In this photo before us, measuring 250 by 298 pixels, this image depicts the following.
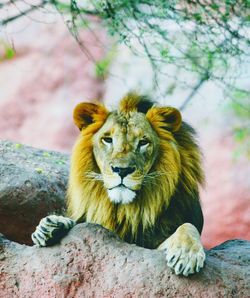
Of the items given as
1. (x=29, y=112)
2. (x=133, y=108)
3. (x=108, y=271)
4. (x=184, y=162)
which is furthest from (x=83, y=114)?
(x=29, y=112)

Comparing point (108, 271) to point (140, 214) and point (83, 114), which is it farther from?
point (83, 114)

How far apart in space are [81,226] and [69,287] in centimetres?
37

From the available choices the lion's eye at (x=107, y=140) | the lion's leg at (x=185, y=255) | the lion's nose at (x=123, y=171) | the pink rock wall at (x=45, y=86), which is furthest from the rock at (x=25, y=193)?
the pink rock wall at (x=45, y=86)

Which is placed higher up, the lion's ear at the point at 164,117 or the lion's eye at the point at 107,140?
the lion's ear at the point at 164,117

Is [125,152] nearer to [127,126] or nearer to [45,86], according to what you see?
[127,126]

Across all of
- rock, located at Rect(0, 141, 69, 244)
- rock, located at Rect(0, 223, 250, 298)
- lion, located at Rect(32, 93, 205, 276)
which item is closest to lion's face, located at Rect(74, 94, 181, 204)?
lion, located at Rect(32, 93, 205, 276)

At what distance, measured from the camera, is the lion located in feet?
12.6

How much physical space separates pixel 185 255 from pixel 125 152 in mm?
669

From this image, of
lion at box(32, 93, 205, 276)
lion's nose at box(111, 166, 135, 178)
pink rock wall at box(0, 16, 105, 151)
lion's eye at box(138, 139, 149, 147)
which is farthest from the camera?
pink rock wall at box(0, 16, 105, 151)

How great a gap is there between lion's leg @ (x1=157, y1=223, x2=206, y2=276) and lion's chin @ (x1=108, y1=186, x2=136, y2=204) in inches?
13.5

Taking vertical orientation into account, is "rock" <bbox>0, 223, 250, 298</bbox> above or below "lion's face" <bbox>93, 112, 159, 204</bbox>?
below

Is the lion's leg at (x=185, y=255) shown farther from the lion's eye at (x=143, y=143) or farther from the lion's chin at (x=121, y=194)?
the lion's eye at (x=143, y=143)

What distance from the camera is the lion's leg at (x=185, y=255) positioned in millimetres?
3539

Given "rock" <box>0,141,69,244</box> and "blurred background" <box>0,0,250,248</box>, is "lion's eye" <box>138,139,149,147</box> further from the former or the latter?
"blurred background" <box>0,0,250,248</box>
